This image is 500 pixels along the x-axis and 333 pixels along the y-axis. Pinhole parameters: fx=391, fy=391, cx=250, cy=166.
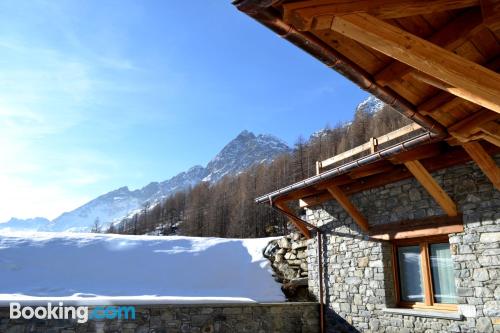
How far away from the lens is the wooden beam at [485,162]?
16.7 ft

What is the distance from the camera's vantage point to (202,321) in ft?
22.1

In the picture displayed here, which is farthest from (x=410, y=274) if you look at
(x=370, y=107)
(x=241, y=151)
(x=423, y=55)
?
(x=241, y=151)

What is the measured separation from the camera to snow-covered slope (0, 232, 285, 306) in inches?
309

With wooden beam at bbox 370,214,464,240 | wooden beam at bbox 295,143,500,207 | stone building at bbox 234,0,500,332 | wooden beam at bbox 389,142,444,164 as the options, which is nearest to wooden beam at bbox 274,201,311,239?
stone building at bbox 234,0,500,332

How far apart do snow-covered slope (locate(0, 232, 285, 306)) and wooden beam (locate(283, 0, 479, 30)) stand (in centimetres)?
616

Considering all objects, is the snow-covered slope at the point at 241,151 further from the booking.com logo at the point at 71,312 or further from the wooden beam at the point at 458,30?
the wooden beam at the point at 458,30

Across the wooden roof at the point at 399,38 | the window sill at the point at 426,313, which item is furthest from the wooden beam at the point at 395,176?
the wooden roof at the point at 399,38

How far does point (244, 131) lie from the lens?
187 metres

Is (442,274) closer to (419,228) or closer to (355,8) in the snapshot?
(419,228)

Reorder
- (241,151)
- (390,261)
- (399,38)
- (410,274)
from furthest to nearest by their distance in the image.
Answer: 1. (241,151)
2. (390,261)
3. (410,274)
4. (399,38)

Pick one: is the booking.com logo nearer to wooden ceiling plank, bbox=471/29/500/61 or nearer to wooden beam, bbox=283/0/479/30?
wooden beam, bbox=283/0/479/30

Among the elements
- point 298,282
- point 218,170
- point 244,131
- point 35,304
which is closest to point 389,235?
point 298,282

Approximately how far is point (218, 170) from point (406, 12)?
157 m

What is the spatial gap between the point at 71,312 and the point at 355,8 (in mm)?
5918
